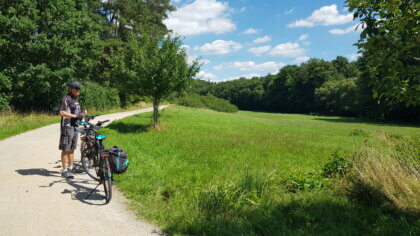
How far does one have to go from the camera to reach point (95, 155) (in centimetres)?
648

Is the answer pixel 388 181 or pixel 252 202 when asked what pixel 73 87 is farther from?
pixel 388 181

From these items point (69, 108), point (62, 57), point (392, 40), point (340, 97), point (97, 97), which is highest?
point (62, 57)

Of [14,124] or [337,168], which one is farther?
[14,124]

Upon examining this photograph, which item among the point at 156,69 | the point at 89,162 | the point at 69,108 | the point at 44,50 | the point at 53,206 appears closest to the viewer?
the point at 53,206

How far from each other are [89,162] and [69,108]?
1.57 meters

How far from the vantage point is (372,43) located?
143 inches

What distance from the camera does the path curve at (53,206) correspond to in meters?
4.07

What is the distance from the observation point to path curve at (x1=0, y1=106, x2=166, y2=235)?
407 centimetres

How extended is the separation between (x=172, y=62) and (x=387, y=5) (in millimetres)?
12645

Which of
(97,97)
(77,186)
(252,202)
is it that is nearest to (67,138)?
(77,186)

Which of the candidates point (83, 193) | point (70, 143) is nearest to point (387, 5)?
point (83, 193)

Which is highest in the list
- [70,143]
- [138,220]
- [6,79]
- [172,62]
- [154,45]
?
[154,45]

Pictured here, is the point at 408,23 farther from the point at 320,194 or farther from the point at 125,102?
the point at 125,102

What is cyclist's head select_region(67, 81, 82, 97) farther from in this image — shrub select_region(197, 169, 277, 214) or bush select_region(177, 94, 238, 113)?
bush select_region(177, 94, 238, 113)
